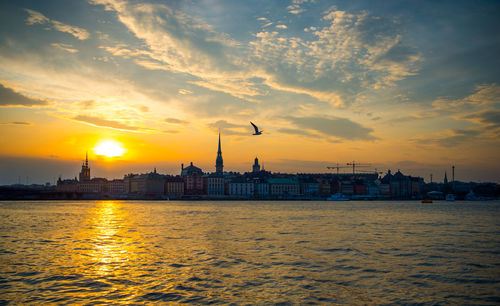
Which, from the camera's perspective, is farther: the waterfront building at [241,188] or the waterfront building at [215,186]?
the waterfront building at [215,186]

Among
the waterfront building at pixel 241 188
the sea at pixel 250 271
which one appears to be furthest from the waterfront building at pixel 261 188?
the sea at pixel 250 271

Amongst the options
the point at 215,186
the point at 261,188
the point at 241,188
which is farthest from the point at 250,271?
the point at 215,186

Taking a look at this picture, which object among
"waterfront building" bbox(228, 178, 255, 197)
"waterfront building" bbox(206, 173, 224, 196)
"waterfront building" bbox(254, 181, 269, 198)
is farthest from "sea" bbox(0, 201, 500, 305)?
"waterfront building" bbox(206, 173, 224, 196)

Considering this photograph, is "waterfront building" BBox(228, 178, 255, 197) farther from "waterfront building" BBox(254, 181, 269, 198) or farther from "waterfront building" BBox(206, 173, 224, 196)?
"waterfront building" BBox(206, 173, 224, 196)

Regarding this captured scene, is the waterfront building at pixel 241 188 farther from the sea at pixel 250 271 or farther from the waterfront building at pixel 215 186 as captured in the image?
the sea at pixel 250 271

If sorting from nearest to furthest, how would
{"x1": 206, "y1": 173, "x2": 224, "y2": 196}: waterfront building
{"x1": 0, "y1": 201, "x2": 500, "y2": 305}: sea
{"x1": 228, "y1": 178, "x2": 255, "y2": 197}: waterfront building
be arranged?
{"x1": 0, "y1": 201, "x2": 500, "y2": 305}: sea < {"x1": 228, "y1": 178, "x2": 255, "y2": 197}: waterfront building < {"x1": 206, "y1": 173, "x2": 224, "y2": 196}: waterfront building

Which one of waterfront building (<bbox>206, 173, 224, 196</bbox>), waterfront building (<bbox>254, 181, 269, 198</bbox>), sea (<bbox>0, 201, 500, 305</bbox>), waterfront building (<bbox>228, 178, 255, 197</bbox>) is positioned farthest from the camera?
waterfront building (<bbox>206, 173, 224, 196</bbox>)

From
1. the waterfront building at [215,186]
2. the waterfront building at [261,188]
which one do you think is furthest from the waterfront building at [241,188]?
the waterfront building at [215,186]

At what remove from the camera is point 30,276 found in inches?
614

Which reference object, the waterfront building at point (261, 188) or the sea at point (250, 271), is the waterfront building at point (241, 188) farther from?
the sea at point (250, 271)

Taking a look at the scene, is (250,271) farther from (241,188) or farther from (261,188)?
(261,188)

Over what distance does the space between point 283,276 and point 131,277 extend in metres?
5.82

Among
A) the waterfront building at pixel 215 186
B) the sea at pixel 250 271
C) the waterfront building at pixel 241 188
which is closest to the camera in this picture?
the sea at pixel 250 271

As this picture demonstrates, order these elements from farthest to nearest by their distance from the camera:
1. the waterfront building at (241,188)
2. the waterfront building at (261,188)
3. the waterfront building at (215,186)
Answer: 1. the waterfront building at (215,186)
2. the waterfront building at (261,188)
3. the waterfront building at (241,188)
